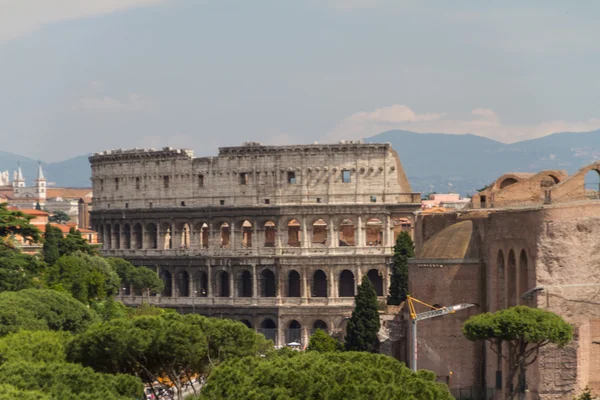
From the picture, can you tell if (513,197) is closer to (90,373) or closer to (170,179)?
(90,373)

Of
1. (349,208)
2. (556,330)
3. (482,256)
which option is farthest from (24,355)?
(349,208)

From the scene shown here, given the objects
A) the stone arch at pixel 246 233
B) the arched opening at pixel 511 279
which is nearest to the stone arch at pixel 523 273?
the arched opening at pixel 511 279

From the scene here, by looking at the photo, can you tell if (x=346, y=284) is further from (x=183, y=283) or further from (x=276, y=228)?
(x=183, y=283)

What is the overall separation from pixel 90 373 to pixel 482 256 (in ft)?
104

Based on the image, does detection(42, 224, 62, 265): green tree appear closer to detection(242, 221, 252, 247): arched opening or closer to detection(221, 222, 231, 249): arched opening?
detection(242, 221, 252, 247): arched opening

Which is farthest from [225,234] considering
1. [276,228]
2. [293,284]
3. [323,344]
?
[323,344]

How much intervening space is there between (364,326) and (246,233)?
150 ft

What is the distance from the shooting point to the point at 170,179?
133 metres

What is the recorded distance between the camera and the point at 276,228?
126 meters

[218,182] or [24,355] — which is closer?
[24,355]

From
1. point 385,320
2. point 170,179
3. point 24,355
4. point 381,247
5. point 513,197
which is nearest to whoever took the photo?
point 24,355

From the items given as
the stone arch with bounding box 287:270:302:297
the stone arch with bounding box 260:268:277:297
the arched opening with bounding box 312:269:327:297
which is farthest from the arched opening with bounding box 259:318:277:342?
the arched opening with bounding box 312:269:327:297

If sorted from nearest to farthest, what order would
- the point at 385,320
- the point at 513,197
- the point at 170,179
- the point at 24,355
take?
the point at 24,355, the point at 513,197, the point at 385,320, the point at 170,179

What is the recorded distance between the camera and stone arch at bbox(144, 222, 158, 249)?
134750 mm
